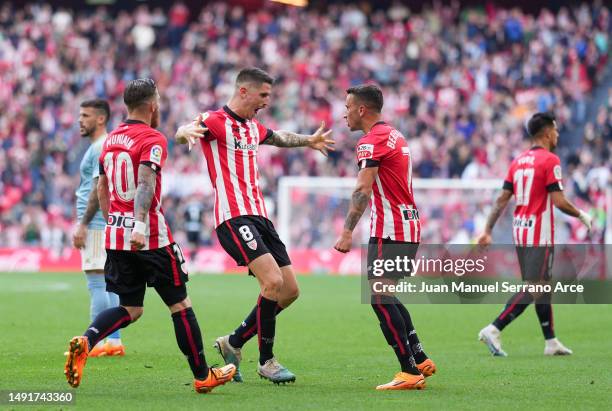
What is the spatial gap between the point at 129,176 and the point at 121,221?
36 centimetres

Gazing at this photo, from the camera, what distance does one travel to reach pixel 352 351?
12297 millimetres

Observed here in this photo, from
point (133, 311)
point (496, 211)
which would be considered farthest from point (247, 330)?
point (496, 211)

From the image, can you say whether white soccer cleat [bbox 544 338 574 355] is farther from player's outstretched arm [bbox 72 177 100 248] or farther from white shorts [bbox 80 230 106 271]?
player's outstretched arm [bbox 72 177 100 248]

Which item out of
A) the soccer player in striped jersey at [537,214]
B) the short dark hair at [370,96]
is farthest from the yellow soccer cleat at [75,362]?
the soccer player in striped jersey at [537,214]

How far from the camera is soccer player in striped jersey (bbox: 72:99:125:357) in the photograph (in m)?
11.8

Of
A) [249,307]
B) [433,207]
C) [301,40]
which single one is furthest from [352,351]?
[301,40]

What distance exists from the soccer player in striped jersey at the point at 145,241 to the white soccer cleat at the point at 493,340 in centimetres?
388

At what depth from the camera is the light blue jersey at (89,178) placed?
1184 centimetres

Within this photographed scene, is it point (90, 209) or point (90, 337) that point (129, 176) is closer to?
point (90, 337)

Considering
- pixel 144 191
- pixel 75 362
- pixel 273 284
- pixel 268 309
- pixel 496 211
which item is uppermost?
pixel 144 191

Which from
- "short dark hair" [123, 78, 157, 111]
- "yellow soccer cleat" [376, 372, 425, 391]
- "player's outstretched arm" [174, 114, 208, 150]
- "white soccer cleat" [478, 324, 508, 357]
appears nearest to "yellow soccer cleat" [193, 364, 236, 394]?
"yellow soccer cleat" [376, 372, 425, 391]

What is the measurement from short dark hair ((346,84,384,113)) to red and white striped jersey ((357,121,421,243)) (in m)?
0.15

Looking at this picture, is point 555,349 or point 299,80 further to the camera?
point 299,80

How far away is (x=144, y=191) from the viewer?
8609mm
